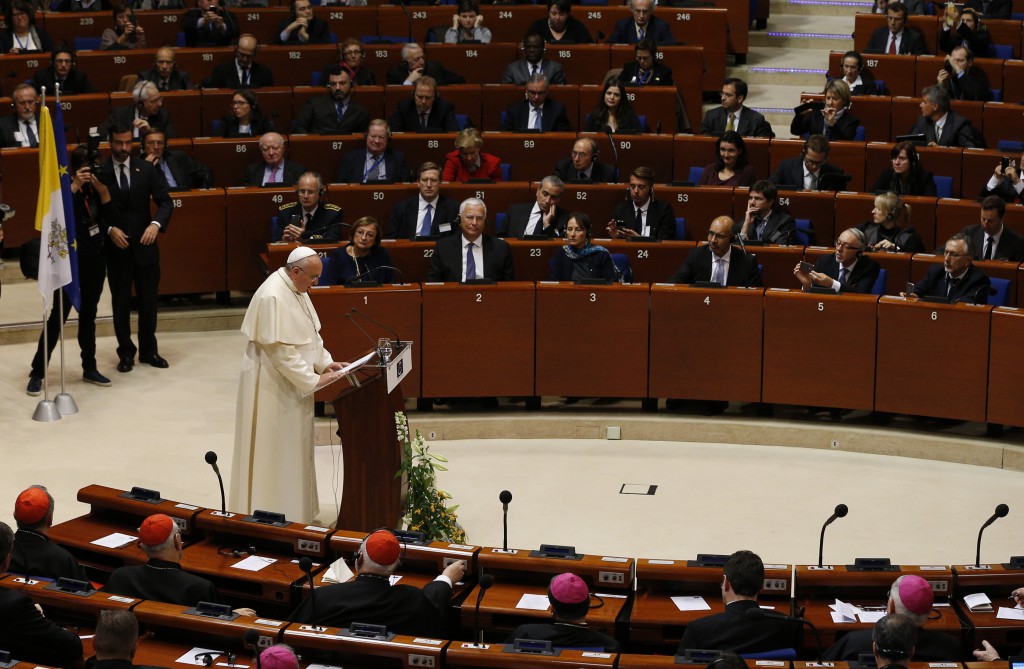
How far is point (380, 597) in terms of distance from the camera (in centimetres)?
511

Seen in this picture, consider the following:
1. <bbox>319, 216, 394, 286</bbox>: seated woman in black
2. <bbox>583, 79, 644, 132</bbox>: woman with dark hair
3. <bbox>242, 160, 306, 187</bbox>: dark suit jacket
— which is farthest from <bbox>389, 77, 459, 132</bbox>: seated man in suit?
<bbox>319, 216, 394, 286</bbox>: seated woman in black

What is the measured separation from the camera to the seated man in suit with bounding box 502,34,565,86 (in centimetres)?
1265

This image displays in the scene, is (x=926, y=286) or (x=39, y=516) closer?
(x=39, y=516)

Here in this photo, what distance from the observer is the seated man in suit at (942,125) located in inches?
450

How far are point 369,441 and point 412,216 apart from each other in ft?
11.6

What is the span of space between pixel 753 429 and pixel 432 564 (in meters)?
3.99

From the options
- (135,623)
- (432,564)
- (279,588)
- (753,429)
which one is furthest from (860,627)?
(753,429)

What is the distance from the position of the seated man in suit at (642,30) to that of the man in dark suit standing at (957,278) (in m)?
4.80

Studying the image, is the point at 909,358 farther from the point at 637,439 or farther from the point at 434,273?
the point at 434,273

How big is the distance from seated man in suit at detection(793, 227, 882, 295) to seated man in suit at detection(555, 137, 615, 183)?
2140mm

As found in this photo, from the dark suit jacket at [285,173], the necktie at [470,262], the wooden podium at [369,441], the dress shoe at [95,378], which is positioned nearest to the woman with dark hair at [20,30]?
the dark suit jacket at [285,173]

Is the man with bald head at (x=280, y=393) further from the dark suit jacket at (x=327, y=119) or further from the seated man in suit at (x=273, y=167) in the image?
the dark suit jacket at (x=327, y=119)

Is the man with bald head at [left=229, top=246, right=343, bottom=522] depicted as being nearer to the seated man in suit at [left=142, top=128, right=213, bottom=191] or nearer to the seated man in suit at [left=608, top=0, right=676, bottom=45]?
the seated man in suit at [left=142, top=128, right=213, bottom=191]

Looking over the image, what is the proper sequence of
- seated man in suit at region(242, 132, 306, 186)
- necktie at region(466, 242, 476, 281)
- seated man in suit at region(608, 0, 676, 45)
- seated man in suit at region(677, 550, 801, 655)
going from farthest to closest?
seated man in suit at region(608, 0, 676, 45)
seated man in suit at region(242, 132, 306, 186)
necktie at region(466, 242, 476, 281)
seated man in suit at region(677, 550, 801, 655)
